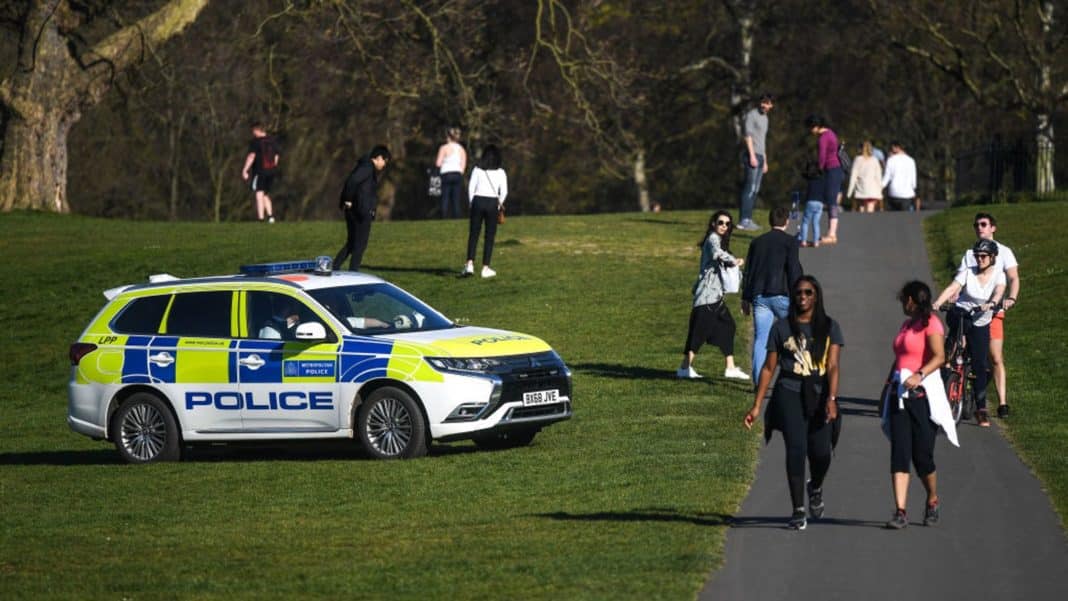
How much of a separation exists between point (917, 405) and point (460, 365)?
4.67 metres

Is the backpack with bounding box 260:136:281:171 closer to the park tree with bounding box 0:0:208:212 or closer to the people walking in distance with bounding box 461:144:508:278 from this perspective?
the park tree with bounding box 0:0:208:212

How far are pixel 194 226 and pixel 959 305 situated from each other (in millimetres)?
22317

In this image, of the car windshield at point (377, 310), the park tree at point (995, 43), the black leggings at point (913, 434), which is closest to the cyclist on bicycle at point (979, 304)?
the car windshield at point (377, 310)

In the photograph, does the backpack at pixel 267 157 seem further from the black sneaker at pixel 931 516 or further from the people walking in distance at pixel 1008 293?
the black sneaker at pixel 931 516

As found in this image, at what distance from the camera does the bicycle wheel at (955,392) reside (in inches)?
658

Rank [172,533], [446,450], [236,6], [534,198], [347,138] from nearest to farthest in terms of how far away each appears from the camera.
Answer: [172,533]
[446,450]
[236,6]
[347,138]
[534,198]

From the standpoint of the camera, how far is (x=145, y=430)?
55.6ft

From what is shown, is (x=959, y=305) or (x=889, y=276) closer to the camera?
(x=959, y=305)

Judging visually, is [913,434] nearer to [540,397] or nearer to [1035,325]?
[540,397]

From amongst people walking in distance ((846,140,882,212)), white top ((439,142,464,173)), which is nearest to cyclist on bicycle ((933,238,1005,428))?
white top ((439,142,464,173))

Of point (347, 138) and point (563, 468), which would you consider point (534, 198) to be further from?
point (563, 468)

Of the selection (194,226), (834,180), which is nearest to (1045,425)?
(834,180)

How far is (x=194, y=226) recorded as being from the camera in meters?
37.2

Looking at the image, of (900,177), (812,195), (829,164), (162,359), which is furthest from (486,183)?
(900,177)
